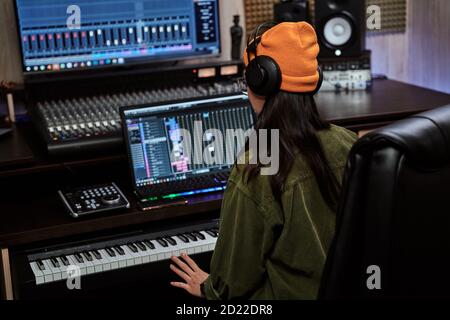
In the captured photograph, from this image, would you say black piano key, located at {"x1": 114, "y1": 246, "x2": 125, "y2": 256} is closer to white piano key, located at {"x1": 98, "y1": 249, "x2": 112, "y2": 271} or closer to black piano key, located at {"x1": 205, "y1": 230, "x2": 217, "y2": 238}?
white piano key, located at {"x1": 98, "y1": 249, "x2": 112, "y2": 271}

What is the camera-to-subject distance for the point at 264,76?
1586 millimetres

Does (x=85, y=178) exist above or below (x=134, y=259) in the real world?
above

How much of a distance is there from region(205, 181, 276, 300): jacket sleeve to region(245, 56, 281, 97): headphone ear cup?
0.23 m

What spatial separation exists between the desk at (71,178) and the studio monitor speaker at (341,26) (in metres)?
0.26

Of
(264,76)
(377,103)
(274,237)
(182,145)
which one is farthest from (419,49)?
(274,237)

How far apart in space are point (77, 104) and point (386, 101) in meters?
1.29

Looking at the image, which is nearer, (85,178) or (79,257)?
(79,257)

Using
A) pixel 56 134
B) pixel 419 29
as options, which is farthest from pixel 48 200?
pixel 419 29

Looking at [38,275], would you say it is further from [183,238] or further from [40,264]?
[183,238]

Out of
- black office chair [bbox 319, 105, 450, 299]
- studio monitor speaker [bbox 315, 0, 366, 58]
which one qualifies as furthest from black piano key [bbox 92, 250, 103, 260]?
studio monitor speaker [bbox 315, 0, 366, 58]

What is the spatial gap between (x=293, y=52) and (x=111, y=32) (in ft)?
4.97
